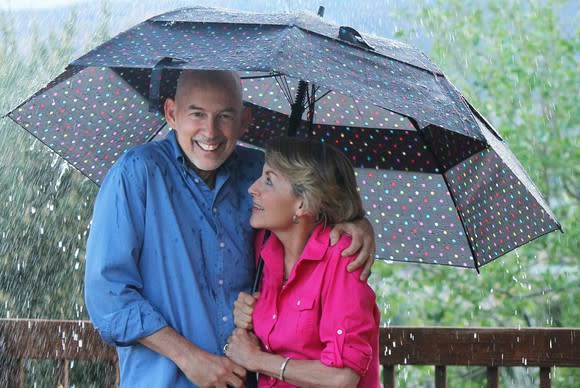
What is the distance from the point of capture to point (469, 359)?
344 centimetres

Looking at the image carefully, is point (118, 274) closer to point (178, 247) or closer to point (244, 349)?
point (178, 247)

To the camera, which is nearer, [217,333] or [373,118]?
[217,333]

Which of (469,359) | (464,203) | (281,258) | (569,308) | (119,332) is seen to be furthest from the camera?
(569,308)

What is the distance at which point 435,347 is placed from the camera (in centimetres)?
344

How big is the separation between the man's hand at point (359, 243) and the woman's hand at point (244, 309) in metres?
0.26

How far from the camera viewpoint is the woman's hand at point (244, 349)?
2.50 meters

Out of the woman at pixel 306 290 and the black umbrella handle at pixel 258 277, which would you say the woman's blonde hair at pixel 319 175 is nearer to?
the woman at pixel 306 290

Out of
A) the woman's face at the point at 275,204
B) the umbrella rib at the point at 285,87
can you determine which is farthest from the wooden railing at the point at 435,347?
the woman's face at the point at 275,204

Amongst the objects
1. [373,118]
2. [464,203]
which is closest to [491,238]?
[464,203]

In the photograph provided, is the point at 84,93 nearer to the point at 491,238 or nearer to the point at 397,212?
the point at 397,212

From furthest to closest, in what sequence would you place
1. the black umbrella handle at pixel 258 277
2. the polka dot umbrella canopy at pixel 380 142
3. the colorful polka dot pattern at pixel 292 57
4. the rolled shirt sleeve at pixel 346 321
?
the polka dot umbrella canopy at pixel 380 142 < the black umbrella handle at pixel 258 277 < the rolled shirt sleeve at pixel 346 321 < the colorful polka dot pattern at pixel 292 57

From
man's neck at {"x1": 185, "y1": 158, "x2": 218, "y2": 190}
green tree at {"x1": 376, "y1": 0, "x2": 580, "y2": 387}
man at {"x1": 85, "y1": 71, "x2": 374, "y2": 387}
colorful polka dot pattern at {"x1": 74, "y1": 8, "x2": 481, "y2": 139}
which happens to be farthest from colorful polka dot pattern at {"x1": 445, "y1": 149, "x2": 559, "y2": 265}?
green tree at {"x1": 376, "y1": 0, "x2": 580, "y2": 387}

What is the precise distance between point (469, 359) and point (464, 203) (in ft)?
2.31

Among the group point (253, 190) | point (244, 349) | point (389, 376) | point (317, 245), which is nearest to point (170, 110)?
point (253, 190)
